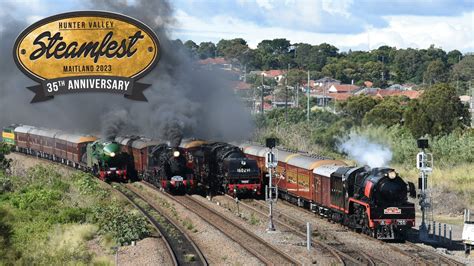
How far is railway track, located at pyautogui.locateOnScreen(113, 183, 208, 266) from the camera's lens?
25016mm

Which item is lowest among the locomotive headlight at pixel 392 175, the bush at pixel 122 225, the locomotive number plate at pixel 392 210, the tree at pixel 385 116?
the bush at pixel 122 225

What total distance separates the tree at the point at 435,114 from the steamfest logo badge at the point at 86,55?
138 feet

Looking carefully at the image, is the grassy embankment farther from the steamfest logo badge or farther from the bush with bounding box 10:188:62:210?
the steamfest logo badge

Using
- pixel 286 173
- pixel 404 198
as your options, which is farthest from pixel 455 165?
pixel 404 198

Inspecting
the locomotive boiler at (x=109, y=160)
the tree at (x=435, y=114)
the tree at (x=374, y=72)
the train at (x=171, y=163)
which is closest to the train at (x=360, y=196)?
the train at (x=171, y=163)

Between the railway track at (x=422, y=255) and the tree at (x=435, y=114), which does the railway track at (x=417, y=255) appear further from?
the tree at (x=435, y=114)

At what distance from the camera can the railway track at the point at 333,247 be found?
2485cm

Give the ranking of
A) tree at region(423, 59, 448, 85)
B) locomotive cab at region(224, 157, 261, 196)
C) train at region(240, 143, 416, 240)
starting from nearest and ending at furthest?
train at region(240, 143, 416, 240) → locomotive cab at region(224, 157, 261, 196) → tree at region(423, 59, 448, 85)

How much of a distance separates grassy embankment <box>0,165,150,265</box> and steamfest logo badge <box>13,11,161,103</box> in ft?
18.9

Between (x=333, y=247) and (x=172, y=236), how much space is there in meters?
6.92

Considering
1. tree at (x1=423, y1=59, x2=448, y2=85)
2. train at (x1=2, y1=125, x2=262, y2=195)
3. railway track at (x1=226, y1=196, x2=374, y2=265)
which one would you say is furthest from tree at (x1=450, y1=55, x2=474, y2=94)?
railway track at (x1=226, y1=196, x2=374, y2=265)

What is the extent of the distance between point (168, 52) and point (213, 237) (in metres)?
37.3

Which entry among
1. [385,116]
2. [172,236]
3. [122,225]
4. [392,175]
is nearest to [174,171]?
[172,236]

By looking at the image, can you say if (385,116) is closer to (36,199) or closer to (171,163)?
(171,163)
